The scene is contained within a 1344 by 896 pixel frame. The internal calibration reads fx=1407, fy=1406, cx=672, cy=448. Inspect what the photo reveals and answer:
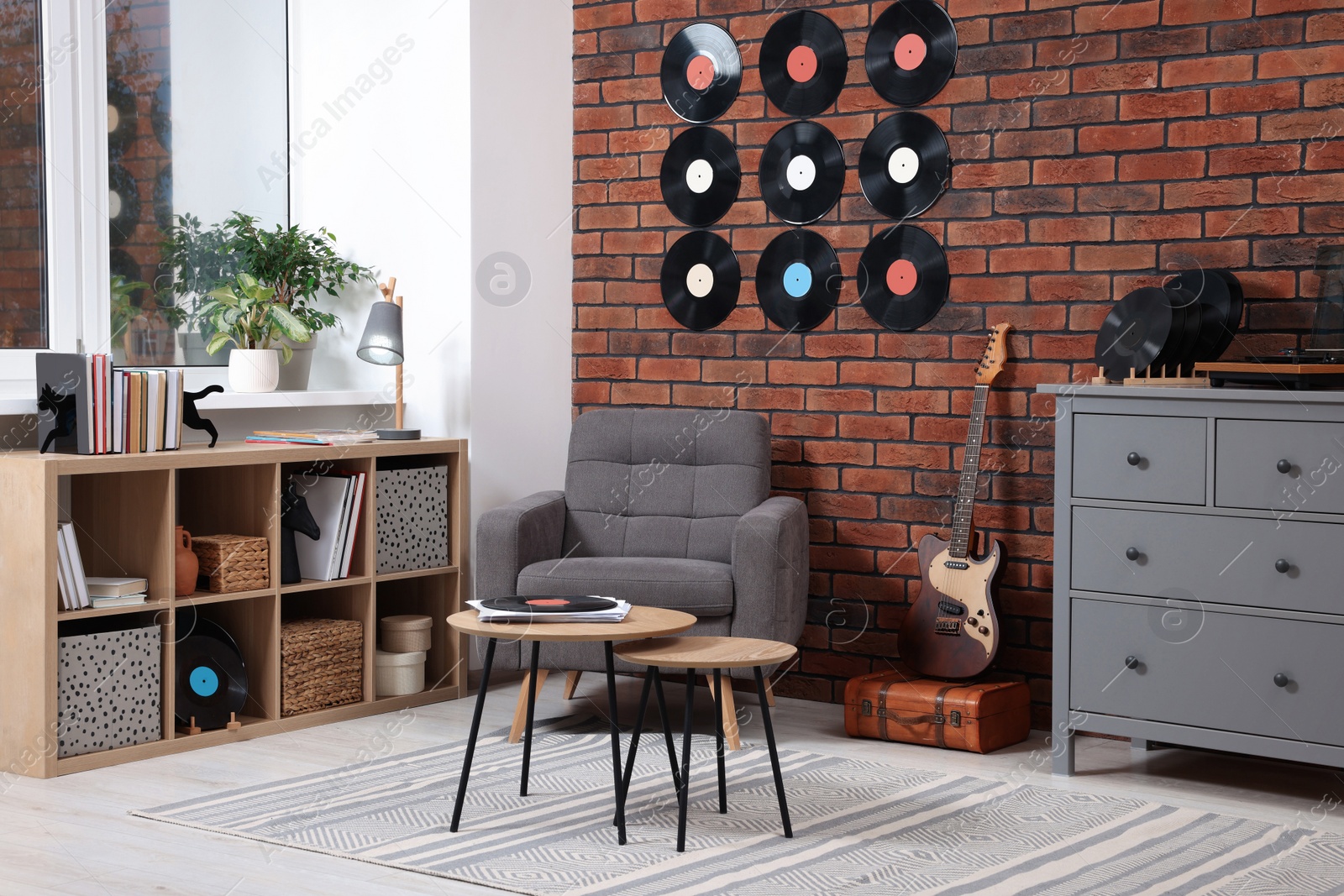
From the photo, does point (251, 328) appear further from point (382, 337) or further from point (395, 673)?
point (395, 673)

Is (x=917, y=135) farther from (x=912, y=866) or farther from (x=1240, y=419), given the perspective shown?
(x=912, y=866)

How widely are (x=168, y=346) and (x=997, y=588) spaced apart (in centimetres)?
251

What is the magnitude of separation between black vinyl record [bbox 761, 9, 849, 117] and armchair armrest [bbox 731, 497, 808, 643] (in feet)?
4.30

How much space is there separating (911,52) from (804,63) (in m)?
0.34

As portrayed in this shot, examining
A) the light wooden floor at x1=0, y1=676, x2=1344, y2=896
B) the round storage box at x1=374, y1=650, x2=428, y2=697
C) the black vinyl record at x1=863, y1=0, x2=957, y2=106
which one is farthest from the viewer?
the round storage box at x1=374, y1=650, x2=428, y2=697

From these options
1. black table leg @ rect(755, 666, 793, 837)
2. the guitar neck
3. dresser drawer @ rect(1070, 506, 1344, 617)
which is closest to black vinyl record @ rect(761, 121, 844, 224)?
the guitar neck

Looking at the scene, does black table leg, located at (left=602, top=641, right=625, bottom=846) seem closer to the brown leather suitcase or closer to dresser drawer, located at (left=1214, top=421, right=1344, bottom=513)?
the brown leather suitcase

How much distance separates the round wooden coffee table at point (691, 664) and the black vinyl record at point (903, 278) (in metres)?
1.41

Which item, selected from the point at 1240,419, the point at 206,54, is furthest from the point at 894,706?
the point at 206,54

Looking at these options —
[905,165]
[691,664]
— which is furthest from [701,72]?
[691,664]

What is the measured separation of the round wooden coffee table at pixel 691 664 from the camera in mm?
2697

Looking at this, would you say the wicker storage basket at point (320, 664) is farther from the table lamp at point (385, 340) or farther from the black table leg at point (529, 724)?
the black table leg at point (529, 724)

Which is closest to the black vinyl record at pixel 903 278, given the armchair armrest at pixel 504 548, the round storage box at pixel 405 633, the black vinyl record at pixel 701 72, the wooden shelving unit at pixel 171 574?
the black vinyl record at pixel 701 72

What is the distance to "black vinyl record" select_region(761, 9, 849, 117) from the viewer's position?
412 centimetres
